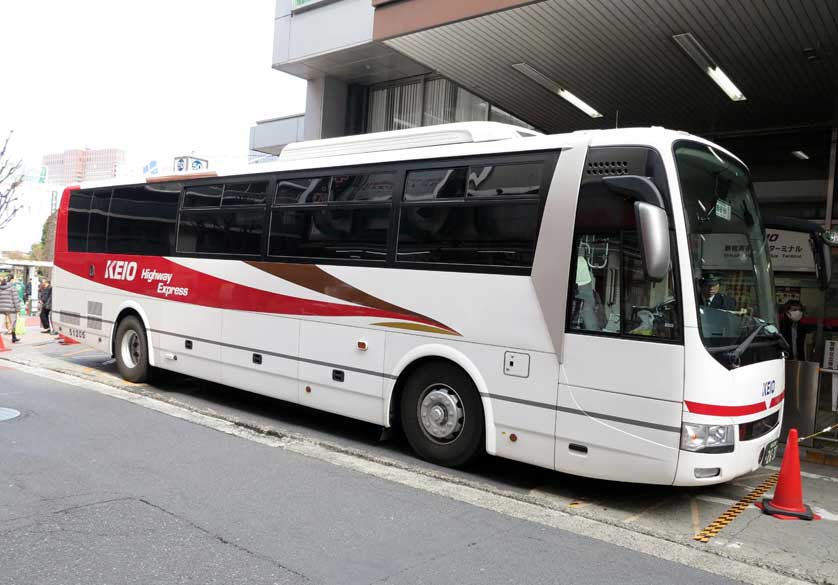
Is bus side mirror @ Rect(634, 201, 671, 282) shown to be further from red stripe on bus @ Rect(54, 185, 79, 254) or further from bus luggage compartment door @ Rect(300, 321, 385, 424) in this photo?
red stripe on bus @ Rect(54, 185, 79, 254)

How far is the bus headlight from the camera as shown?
17.5 ft

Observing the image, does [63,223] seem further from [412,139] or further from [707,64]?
[707,64]

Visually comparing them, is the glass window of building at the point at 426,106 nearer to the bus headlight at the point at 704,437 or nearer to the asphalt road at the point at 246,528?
the asphalt road at the point at 246,528

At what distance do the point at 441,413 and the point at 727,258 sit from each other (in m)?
3.03

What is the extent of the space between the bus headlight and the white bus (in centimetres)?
1

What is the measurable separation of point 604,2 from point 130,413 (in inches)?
323

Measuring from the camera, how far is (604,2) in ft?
30.0

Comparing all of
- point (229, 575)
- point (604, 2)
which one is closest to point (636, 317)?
point (229, 575)

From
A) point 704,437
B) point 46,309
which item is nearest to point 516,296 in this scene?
point 704,437

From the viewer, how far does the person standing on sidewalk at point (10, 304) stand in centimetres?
1633

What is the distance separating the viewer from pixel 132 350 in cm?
1112

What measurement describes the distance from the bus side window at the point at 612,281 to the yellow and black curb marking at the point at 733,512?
1589mm

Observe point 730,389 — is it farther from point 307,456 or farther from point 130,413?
point 130,413

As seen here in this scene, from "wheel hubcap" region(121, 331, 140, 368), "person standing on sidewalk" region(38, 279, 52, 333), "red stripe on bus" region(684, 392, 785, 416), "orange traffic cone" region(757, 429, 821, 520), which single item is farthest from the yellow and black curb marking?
"person standing on sidewalk" region(38, 279, 52, 333)
